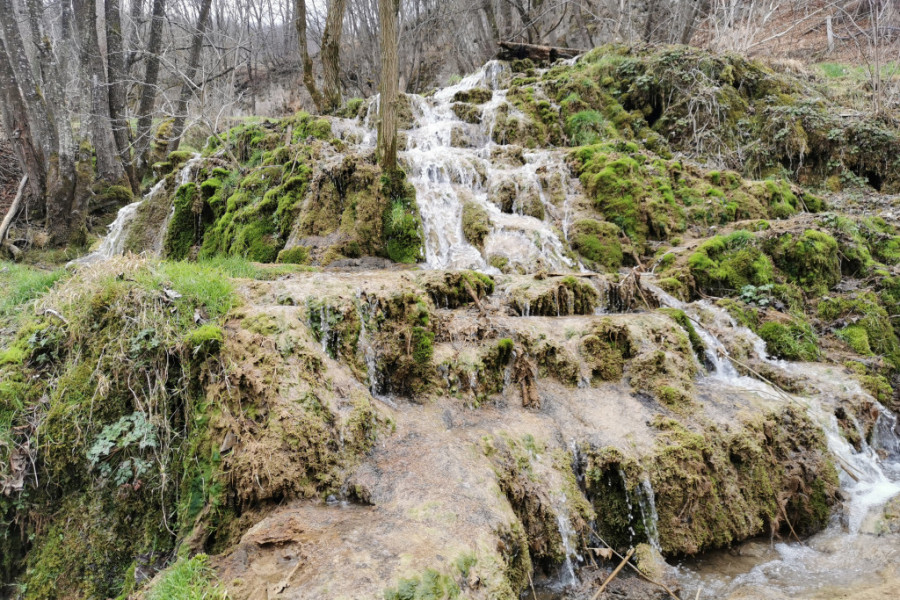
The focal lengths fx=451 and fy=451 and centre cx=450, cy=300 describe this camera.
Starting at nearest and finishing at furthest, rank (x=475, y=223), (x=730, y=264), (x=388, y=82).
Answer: (x=388, y=82) → (x=730, y=264) → (x=475, y=223)

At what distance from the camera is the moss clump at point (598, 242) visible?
847 cm

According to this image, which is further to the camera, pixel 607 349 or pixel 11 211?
pixel 11 211

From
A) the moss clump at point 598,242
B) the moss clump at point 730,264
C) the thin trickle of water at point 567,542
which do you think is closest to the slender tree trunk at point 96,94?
the moss clump at point 598,242

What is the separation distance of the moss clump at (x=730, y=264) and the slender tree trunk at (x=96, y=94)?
14440 mm

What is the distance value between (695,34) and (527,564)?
21986 millimetres

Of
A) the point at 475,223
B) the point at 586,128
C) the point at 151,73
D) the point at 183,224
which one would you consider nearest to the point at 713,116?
the point at 586,128

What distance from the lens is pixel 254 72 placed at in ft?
85.7

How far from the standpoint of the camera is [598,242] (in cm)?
860

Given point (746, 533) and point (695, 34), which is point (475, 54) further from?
point (746, 533)

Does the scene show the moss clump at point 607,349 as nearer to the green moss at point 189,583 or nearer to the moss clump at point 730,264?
the moss clump at point 730,264

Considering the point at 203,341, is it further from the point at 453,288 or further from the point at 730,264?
the point at 730,264

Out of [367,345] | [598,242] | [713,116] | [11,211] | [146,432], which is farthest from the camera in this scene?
[713,116]

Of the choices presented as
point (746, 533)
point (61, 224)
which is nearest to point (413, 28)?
point (61, 224)

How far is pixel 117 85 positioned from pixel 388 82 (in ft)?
34.7
